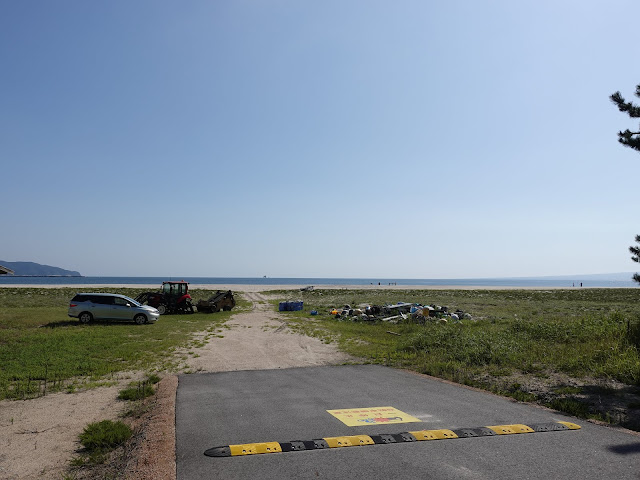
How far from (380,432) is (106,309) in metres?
22.1

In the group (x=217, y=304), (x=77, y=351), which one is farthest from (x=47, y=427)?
(x=217, y=304)

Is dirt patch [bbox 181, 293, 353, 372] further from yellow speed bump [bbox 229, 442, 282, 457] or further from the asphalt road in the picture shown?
yellow speed bump [bbox 229, 442, 282, 457]

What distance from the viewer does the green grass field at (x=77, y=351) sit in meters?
11.3

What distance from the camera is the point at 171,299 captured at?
31453 millimetres

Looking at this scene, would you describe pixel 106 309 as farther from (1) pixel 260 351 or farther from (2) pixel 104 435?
(2) pixel 104 435

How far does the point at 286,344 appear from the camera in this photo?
1830 cm

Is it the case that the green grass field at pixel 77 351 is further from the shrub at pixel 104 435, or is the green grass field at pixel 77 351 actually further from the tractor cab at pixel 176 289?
the tractor cab at pixel 176 289

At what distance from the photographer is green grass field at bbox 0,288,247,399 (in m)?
11.3

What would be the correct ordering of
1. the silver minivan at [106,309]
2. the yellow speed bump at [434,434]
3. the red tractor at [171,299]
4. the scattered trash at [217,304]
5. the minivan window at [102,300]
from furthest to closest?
the scattered trash at [217,304] < the red tractor at [171,299] < the minivan window at [102,300] < the silver minivan at [106,309] < the yellow speed bump at [434,434]

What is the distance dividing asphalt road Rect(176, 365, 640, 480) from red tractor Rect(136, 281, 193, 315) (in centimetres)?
2157

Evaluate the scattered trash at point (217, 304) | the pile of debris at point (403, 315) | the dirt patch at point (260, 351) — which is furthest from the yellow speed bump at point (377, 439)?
the scattered trash at point (217, 304)

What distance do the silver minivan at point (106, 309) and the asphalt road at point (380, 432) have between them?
15240 millimetres

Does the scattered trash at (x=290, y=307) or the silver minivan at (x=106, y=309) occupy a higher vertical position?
the silver minivan at (x=106, y=309)

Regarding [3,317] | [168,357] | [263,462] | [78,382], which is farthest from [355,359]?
[3,317]
